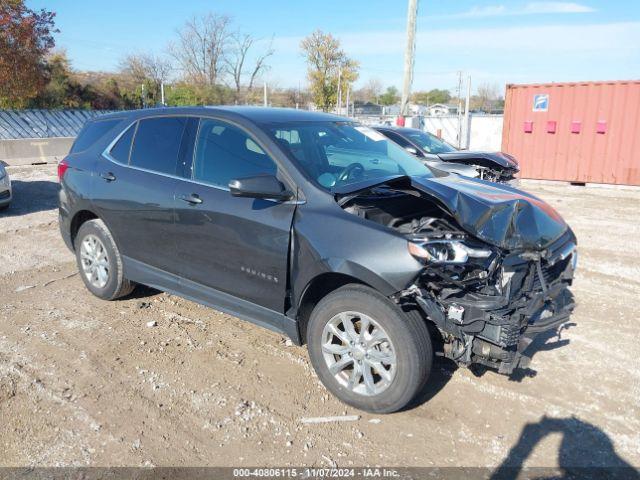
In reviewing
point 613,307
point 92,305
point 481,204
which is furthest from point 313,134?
point 613,307

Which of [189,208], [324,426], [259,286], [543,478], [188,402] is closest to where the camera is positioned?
[543,478]

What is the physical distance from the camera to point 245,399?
11.4 feet

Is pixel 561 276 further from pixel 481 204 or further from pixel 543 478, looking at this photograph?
pixel 543 478

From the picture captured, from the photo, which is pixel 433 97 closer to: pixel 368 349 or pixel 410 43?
pixel 410 43

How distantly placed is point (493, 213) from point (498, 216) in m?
0.04

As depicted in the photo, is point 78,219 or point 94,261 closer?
point 94,261

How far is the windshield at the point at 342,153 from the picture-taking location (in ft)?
12.3

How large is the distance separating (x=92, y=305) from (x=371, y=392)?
121 inches

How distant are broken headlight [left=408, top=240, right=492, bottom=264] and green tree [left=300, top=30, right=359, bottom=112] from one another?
44.8 meters

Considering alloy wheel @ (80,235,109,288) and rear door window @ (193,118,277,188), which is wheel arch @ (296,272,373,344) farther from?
alloy wheel @ (80,235,109,288)

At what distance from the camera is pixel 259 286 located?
12.1ft

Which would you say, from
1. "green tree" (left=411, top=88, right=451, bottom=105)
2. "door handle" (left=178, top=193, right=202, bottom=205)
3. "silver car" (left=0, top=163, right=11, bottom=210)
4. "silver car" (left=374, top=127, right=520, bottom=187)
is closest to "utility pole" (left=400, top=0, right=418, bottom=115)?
"silver car" (left=374, top=127, right=520, bottom=187)

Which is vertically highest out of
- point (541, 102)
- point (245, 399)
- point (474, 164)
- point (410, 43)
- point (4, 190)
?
point (410, 43)

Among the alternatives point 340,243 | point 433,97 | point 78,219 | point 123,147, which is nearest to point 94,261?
point 78,219
